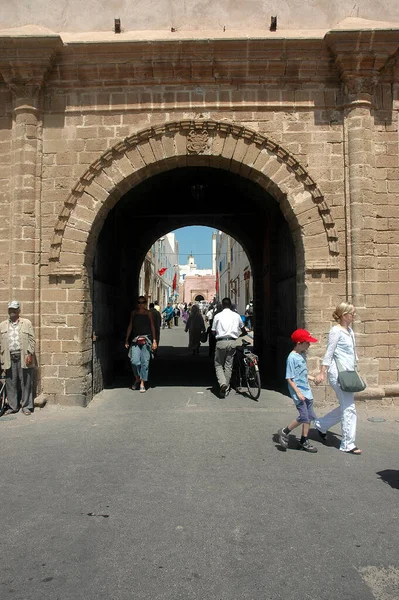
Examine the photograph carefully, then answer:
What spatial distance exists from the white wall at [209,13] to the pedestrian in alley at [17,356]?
4.50 m

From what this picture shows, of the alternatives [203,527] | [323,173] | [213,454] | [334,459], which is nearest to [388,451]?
[334,459]

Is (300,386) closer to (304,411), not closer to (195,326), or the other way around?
(304,411)

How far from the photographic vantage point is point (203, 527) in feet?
11.2

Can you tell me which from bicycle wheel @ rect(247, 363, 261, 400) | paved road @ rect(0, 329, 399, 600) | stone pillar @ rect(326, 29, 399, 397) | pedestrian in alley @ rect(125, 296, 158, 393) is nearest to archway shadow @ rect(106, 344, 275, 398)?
Answer: bicycle wheel @ rect(247, 363, 261, 400)

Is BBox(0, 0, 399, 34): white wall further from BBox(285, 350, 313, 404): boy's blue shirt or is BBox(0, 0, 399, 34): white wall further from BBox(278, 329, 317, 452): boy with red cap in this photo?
BBox(285, 350, 313, 404): boy's blue shirt

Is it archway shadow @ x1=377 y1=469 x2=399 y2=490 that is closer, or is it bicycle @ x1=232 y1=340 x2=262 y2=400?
archway shadow @ x1=377 y1=469 x2=399 y2=490

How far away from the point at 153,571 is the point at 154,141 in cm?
624

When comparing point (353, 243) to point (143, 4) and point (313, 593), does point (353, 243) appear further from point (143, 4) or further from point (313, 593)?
point (313, 593)

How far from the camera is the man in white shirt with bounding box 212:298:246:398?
26.9 feet

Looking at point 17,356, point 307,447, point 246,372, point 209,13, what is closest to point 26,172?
point 17,356

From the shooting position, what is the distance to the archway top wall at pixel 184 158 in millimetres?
7492

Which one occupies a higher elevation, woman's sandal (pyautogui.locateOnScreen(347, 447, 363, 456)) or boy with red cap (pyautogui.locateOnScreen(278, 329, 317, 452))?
boy with red cap (pyautogui.locateOnScreen(278, 329, 317, 452))

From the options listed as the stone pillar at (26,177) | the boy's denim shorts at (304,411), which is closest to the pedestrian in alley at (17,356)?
the stone pillar at (26,177)

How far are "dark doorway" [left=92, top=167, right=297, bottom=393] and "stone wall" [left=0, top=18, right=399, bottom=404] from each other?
1.10m
